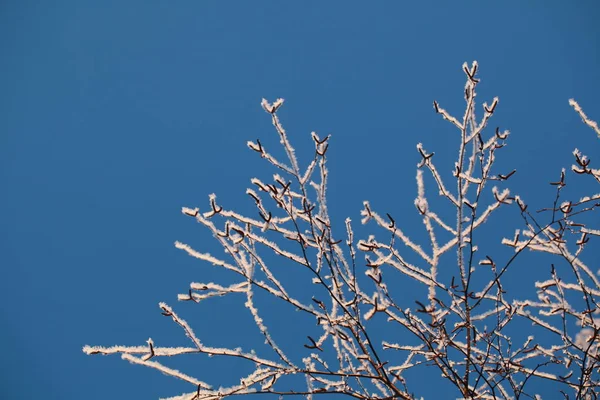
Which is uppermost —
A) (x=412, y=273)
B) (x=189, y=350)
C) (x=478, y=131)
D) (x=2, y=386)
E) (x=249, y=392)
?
(x=2, y=386)

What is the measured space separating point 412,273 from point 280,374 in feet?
3.14

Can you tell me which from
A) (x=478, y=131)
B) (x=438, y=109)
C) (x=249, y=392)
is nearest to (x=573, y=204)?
(x=478, y=131)

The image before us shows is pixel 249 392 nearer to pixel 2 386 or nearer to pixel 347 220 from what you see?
pixel 347 220

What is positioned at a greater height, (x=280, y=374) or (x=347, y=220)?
(x=347, y=220)

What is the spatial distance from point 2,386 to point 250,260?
247ft

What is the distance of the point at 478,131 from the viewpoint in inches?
93.7

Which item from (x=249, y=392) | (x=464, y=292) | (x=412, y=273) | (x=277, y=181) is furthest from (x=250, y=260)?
→ (x=464, y=292)

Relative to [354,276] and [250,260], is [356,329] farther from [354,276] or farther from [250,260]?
[250,260]

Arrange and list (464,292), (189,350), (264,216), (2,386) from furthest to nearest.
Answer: (2,386) < (464,292) < (264,216) < (189,350)

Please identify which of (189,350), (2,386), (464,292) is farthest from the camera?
(2,386)

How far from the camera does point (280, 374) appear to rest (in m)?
2.27

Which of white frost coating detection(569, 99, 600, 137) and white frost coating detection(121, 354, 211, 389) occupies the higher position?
white frost coating detection(569, 99, 600, 137)

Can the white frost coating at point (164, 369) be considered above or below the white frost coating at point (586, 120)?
below

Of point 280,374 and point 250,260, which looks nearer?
point 280,374
